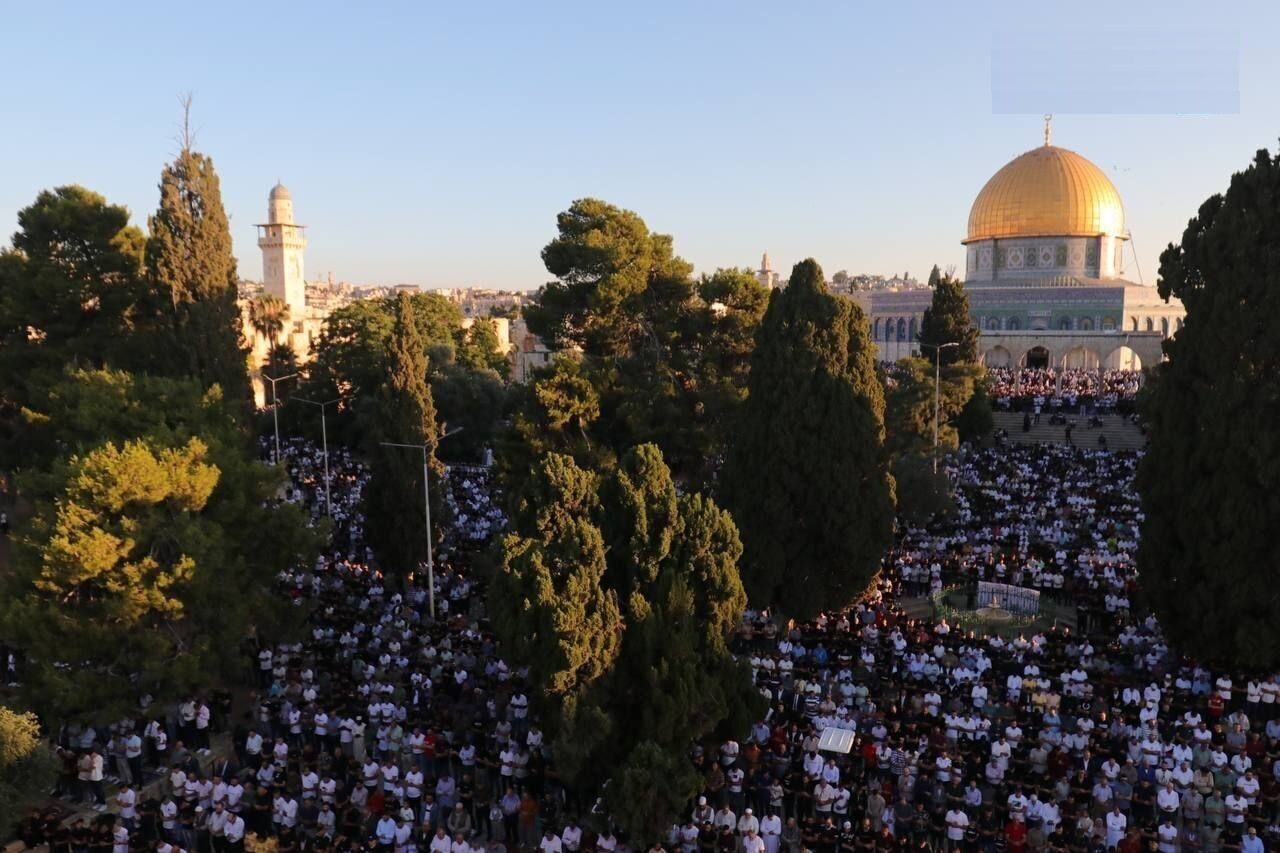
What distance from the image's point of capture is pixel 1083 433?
132 feet

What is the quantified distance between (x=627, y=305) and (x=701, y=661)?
13246 mm

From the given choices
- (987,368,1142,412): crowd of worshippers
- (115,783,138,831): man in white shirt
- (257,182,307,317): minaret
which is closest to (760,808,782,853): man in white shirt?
(115,783,138,831): man in white shirt

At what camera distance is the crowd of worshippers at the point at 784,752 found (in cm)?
1108

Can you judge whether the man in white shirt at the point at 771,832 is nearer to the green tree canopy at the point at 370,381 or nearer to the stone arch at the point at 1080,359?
the green tree canopy at the point at 370,381

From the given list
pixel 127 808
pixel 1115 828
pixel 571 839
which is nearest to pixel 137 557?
pixel 127 808

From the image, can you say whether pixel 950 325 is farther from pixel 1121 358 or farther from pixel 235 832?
pixel 235 832

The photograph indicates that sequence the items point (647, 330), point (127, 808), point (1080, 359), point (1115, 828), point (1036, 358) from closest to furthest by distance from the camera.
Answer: point (1115, 828), point (127, 808), point (647, 330), point (1080, 359), point (1036, 358)

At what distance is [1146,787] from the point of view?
37.3 feet

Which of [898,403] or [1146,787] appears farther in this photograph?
[898,403]

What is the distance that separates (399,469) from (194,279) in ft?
26.0

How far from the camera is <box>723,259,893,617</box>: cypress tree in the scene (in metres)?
18.5

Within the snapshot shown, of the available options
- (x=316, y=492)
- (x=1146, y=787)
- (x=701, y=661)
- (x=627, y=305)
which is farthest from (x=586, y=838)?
(x=316, y=492)

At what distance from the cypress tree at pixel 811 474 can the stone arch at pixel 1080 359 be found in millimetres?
44567

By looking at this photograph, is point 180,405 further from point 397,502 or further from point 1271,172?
point 1271,172
